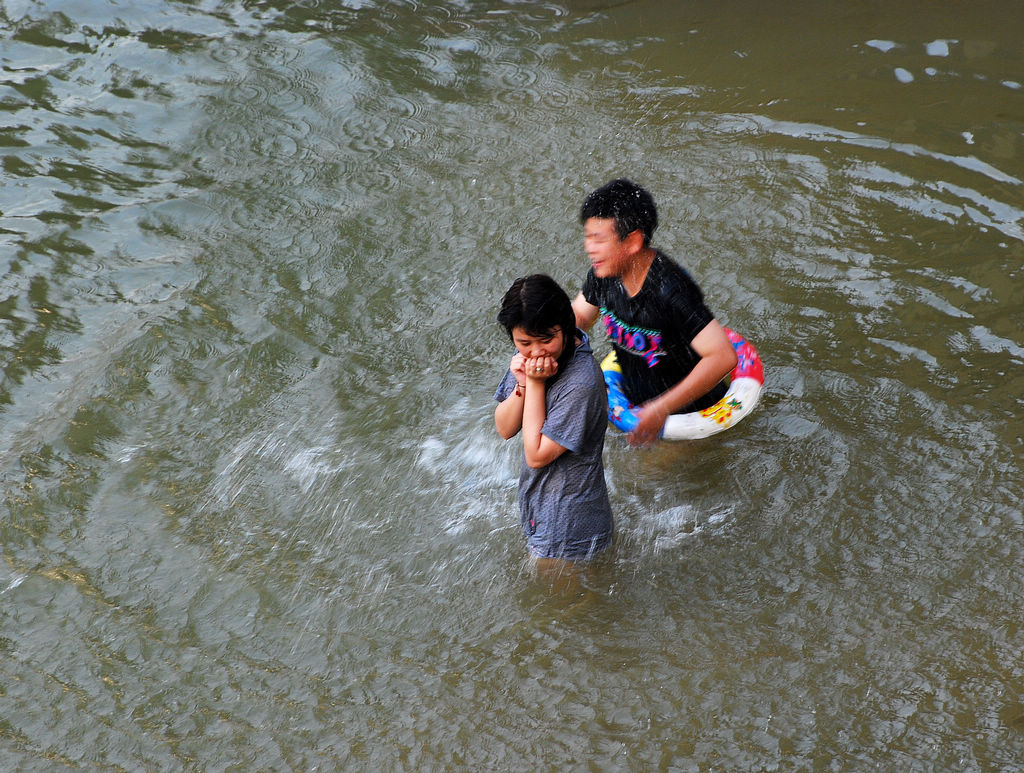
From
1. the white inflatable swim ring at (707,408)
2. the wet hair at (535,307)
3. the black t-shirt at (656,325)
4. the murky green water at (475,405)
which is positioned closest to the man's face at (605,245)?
the black t-shirt at (656,325)

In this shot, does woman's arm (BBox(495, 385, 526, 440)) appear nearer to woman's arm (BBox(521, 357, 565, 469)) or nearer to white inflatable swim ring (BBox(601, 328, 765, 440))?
woman's arm (BBox(521, 357, 565, 469))

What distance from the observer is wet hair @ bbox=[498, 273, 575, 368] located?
2.98 meters

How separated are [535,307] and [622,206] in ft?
2.51

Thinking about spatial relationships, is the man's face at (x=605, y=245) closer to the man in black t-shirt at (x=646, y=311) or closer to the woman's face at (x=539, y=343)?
the man in black t-shirt at (x=646, y=311)

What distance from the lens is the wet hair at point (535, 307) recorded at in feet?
9.78

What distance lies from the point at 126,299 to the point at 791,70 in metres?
6.08

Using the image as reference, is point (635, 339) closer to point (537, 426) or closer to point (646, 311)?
point (646, 311)

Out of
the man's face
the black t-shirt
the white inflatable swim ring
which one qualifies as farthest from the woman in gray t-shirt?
the white inflatable swim ring

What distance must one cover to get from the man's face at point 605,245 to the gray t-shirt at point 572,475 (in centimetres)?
44

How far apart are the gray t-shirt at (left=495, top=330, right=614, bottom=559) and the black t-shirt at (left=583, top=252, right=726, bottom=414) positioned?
560 millimetres

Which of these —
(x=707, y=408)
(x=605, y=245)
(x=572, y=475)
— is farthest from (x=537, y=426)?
(x=707, y=408)

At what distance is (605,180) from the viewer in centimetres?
713

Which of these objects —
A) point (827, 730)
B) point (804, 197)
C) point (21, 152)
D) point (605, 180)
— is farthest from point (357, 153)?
point (827, 730)

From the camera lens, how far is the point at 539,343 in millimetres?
3064
